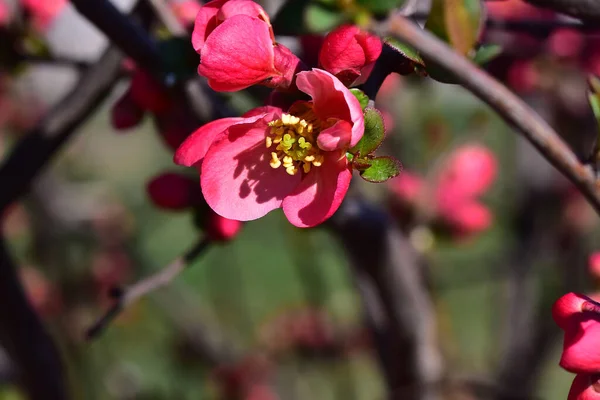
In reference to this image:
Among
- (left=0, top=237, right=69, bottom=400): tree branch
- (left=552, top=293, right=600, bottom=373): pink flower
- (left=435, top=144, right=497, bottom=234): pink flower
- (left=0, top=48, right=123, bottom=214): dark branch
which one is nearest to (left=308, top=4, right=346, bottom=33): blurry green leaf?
(left=552, top=293, right=600, bottom=373): pink flower

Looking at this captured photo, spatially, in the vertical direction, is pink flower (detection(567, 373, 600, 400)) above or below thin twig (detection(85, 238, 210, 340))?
below

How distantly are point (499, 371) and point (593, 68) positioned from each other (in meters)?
0.71

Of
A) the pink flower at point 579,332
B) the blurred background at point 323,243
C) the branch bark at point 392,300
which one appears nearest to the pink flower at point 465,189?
the blurred background at point 323,243

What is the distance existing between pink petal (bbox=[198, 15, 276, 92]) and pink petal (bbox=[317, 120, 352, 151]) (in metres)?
0.05

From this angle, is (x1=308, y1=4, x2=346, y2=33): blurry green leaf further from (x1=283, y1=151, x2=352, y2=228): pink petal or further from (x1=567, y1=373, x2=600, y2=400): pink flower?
(x1=567, y1=373, x2=600, y2=400): pink flower

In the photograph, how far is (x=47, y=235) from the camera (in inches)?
68.6

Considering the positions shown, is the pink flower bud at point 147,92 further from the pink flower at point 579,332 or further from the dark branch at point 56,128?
the pink flower at point 579,332

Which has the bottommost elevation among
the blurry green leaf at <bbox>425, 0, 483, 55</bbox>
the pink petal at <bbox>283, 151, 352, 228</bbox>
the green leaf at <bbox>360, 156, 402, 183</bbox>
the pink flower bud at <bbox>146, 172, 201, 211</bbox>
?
the pink flower bud at <bbox>146, 172, 201, 211</bbox>

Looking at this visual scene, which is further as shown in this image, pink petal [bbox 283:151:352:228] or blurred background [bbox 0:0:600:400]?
blurred background [bbox 0:0:600:400]

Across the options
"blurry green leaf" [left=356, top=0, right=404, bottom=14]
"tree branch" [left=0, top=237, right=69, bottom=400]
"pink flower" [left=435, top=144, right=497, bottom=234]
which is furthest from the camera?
"pink flower" [left=435, top=144, right=497, bottom=234]

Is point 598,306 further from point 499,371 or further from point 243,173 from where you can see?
point 499,371

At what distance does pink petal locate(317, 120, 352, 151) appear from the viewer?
399mm

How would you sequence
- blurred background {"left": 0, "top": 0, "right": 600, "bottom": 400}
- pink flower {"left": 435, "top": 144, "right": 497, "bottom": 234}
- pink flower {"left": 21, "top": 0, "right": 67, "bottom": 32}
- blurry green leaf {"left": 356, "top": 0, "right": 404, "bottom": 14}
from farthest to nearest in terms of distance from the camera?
pink flower {"left": 435, "top": 144, "right": 497, "bottom": 234} → blurred background {"left": 0, "top": 0, "right": 600, "bottom": 400} → pink flower {"left": 21, "top": 0, "right": 67, "bottom": 32} → blurry green leaf {"left": 356, "top": 0, "right": 404, "bottom": 14}

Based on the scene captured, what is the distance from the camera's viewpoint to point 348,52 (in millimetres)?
395
